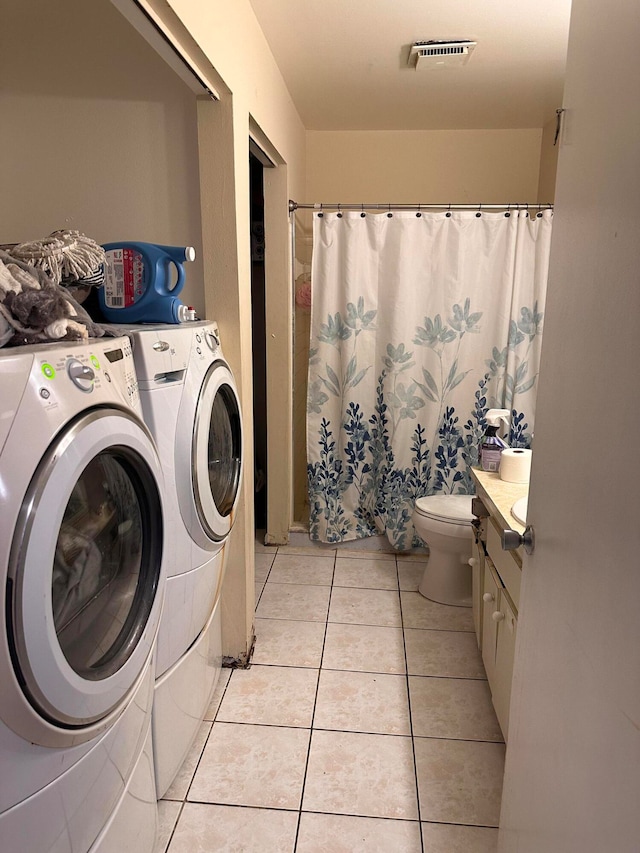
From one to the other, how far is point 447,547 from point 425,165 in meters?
2.19

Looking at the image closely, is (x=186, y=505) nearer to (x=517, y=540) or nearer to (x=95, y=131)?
(x=517, y=540)

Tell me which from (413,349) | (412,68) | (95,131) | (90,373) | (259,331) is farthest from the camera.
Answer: (259,331)

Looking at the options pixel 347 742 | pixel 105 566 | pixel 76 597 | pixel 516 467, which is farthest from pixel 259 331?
pixel 76 597

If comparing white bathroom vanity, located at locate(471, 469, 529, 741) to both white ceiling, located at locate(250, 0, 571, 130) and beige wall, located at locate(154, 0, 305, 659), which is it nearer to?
beige wall, located at locate(154, 0, 305, 659)

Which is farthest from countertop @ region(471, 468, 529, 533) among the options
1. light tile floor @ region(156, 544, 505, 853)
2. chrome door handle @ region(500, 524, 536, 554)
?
light tile floor @ region(156, 544, 505, 853)

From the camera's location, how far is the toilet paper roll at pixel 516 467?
81.0 inches

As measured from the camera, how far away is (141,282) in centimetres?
164

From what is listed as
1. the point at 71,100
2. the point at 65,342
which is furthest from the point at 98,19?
the point at 65,342

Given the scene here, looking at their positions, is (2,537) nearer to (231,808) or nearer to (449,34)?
(231,808)

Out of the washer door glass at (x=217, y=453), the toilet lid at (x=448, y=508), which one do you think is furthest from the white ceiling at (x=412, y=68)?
the toilet lid at (x=448, y=508)

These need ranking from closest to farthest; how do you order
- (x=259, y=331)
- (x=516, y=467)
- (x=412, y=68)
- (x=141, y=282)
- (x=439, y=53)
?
(x=141, y=282) → (x=516, y=467) → (x=439, y=53) → (x=412, y=68) → (x=259, y=331)

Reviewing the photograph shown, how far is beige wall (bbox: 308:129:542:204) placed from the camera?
327cm

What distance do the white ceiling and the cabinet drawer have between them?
1.72 meters

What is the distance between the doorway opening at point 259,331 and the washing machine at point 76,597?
194 centimetres
